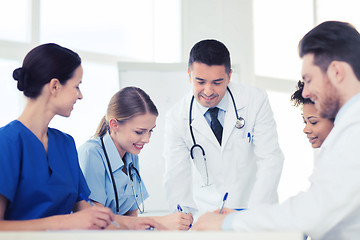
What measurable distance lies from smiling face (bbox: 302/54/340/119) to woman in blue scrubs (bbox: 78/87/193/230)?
2.24 feet

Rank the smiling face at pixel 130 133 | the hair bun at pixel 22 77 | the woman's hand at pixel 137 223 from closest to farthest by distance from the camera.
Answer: the hair bun at pixel 22 77
the woman's hand at pixel 137 223
the smiling face at pixel 130 133

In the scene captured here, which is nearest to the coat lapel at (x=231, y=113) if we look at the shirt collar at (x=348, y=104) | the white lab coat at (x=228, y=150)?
the white lab coat at (x=228, y=150)

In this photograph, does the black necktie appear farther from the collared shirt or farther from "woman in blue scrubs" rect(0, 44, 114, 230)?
"woman in blue scrubs" rect(0, 44, 114, 230)

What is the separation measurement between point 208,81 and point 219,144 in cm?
36

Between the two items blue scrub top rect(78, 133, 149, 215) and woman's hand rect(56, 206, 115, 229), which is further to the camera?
blue scrub top rect(78, 133, 149, 215)

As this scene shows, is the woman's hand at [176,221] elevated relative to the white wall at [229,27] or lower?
lower

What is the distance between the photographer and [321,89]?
114 cm

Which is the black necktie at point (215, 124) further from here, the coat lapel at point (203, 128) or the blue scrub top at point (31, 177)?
the blue scrub top at point (31, 177)

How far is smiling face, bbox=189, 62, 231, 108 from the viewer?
192 centimetres

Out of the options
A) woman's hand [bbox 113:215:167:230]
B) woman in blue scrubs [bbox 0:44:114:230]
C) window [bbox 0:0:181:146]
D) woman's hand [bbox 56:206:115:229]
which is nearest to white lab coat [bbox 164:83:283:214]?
woman's hand [bbox 113:215:167:230]

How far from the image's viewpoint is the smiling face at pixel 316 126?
1.78m

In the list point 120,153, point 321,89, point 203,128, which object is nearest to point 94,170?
point 120,153

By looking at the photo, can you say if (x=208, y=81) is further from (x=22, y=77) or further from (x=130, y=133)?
(x=22, y=77)

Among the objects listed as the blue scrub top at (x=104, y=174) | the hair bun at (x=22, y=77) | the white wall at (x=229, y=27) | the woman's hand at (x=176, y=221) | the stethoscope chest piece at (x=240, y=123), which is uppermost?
the white wall at (x=229, y=27)
